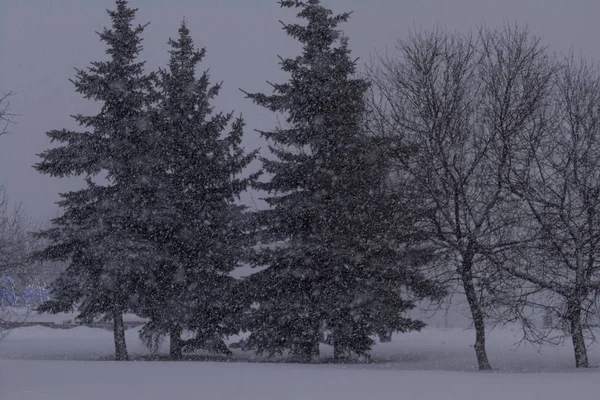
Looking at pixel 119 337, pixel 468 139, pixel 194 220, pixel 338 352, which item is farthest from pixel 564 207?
pixel 119 337

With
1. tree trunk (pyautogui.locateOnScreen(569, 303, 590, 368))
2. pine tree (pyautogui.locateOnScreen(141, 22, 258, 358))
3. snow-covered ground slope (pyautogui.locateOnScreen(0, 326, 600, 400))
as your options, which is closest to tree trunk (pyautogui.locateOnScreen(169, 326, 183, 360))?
pine tree (pyautogui.locateOnScreen(141, 22, 258, 358))

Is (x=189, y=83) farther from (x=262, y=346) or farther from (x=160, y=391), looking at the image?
(x=160, y=391)

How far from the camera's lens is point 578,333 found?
1459 cm

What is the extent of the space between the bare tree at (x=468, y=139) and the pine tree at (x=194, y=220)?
6.50 meters

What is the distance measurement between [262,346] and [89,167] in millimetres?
8624

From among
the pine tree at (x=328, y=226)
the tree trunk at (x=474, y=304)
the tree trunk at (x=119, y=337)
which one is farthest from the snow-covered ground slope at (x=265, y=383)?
the tree trunk at (x=119, y=337)

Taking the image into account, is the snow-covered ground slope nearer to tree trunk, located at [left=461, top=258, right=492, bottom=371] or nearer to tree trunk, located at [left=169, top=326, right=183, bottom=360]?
tree trunk, located at [left=461, top=258, right=492, bottom=371]

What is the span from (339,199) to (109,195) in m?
8.63

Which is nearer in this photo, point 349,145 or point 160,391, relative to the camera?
point 160,391

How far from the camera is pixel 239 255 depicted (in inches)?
801

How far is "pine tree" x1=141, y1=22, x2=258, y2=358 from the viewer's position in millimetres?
20047

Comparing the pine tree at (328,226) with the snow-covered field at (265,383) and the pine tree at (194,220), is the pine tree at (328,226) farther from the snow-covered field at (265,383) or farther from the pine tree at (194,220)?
the snow-covered field at (265,383)

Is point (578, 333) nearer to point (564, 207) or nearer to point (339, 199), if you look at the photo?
point (564, 207)

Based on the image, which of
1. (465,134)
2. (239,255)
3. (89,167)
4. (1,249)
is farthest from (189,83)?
(465,134)
